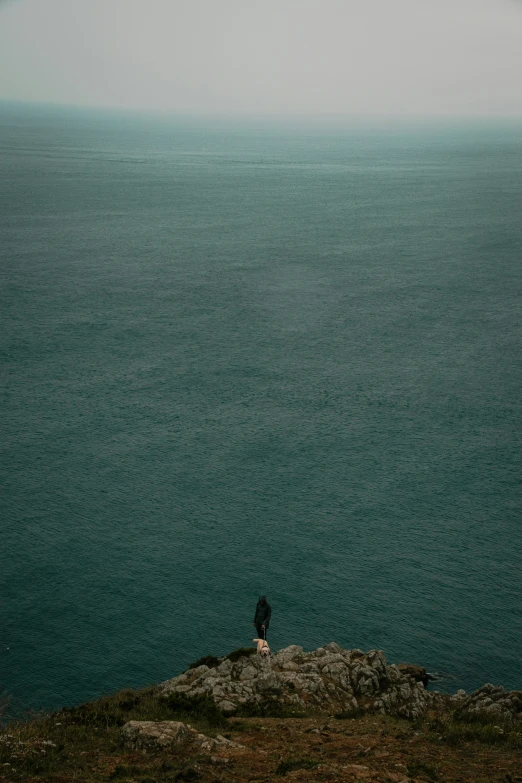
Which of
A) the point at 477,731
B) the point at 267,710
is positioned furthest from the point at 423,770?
the point at 267,710

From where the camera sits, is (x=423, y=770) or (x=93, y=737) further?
(x=93, y=737)

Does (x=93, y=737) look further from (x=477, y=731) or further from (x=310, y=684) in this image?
(x=477, y=731)

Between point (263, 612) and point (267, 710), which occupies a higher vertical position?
point (263, 612)

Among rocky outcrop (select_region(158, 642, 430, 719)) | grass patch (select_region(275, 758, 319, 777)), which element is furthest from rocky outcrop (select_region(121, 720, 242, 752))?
rocky outcrop (select_region(158, 642, 430, 719))

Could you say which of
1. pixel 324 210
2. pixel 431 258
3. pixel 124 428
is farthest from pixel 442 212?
pixel 124 428

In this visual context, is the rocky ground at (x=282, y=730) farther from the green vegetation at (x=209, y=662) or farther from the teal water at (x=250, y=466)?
the teal water at (x=250, y=466)

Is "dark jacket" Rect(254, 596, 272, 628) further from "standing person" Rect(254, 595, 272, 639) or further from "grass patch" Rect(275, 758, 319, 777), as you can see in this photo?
"grass patch" Rect(275, 758, 319, 777)
